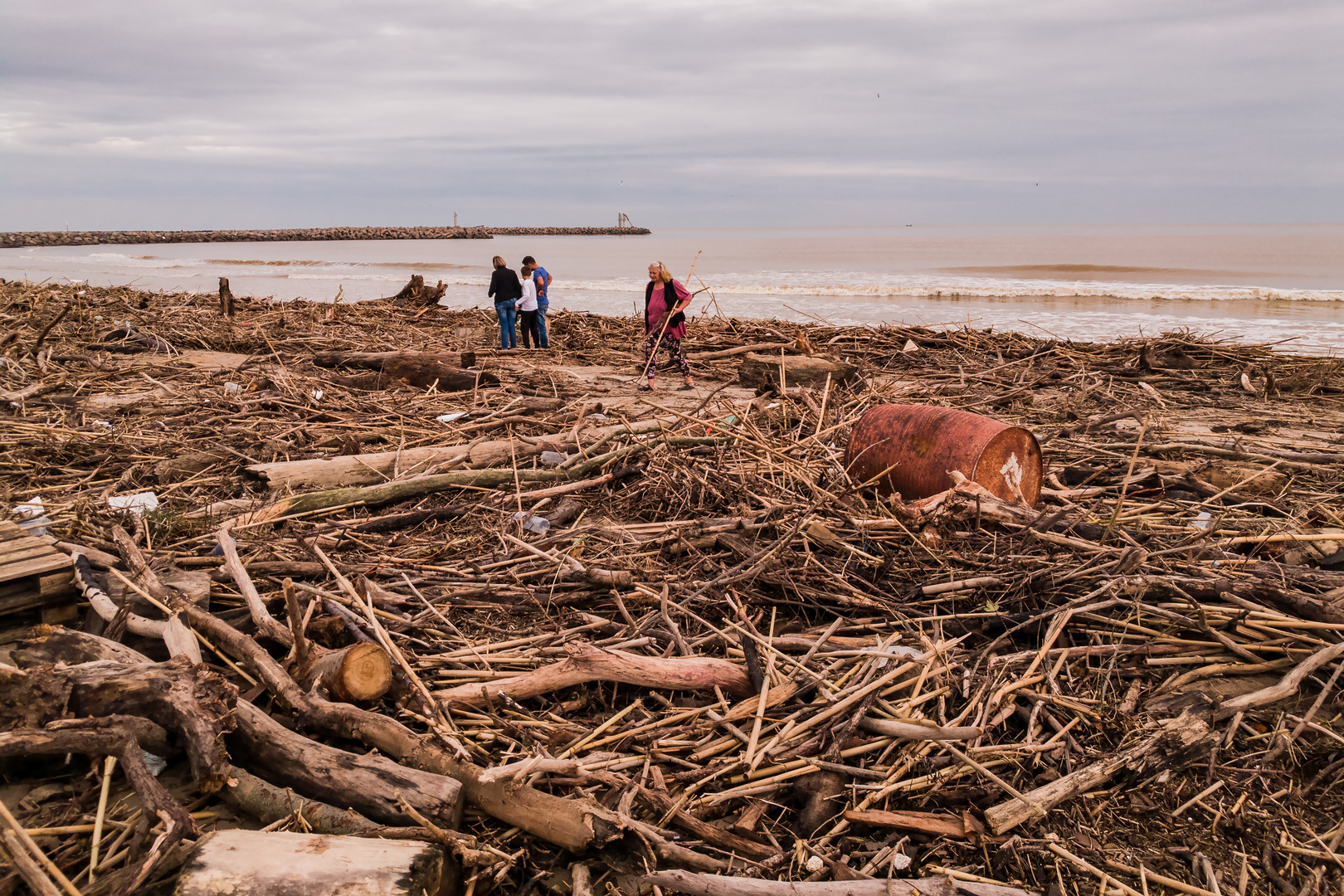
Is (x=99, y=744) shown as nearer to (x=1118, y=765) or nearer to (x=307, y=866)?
(x=307, y=866)

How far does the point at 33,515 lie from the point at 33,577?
6.25 feet

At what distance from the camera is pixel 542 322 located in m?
14.4

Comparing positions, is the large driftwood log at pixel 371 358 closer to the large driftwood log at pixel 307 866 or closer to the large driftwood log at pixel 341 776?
the large driftwood log at pixel 341 776

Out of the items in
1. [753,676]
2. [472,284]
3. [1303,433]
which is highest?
[472,284]

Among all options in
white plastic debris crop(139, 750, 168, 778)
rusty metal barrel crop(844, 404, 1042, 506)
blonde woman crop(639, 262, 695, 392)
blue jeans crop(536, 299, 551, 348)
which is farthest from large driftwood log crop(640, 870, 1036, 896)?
blue jeans crop(536, 299, 551, 348)

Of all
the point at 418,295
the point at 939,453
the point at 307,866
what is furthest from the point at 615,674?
the point at 418,295

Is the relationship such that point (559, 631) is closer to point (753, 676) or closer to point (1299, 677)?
point (753, 676)

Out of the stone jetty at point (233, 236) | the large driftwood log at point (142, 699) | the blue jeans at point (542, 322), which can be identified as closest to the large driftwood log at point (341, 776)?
the large driftwood log at point (142, 699)

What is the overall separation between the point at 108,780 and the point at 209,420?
5658mm

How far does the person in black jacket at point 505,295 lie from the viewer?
13.8 metres

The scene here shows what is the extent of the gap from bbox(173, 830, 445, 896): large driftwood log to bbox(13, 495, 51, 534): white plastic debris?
3.17 metres

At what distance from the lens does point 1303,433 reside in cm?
818

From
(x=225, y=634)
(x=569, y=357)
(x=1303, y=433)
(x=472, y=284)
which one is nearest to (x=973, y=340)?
(x=1303, y=433)

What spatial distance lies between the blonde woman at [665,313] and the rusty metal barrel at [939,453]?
16.1ft
